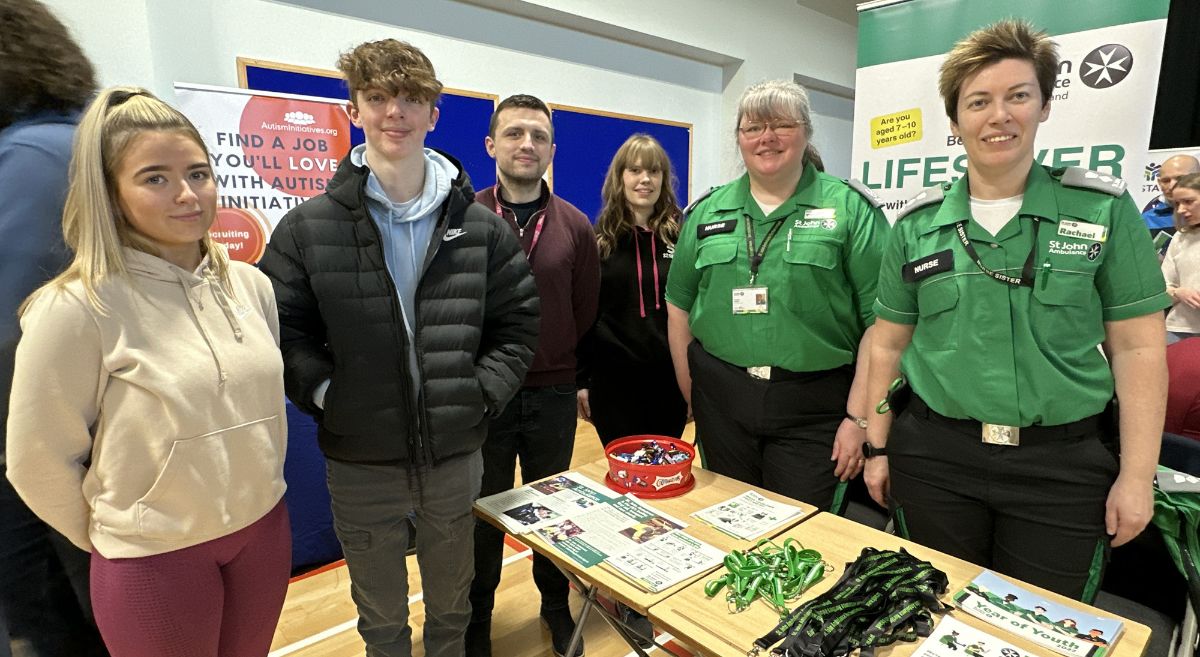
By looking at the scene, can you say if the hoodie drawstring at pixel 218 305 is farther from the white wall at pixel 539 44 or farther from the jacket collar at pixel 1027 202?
the white wall at pixel 539 44

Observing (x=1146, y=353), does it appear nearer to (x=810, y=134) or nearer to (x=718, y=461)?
(x=810, y=134)

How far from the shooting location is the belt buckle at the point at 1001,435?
4.55 ft

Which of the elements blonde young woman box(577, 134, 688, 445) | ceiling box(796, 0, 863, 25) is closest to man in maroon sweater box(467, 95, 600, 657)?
blonde young woman box(577, 134, 688, 445)

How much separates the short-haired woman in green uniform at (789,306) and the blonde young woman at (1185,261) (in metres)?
3.25

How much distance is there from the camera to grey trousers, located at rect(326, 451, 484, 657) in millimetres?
1594

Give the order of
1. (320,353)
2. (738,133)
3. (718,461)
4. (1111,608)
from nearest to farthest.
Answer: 1. (320,353)
2. (1111,608)
3. (738,133)
4. (718,461)

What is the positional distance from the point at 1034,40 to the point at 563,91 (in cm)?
371

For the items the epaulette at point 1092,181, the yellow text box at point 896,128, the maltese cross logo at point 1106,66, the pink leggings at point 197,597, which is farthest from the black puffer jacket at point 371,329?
the maltese cross logo at point 1106,66

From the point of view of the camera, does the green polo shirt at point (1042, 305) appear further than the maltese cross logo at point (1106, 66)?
No

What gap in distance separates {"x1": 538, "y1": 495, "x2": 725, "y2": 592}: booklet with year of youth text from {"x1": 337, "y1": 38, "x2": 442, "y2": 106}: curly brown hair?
1098mm

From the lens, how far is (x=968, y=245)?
146 centimetres

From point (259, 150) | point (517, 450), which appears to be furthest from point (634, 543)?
point (259, 150)

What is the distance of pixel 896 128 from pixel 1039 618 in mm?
2515

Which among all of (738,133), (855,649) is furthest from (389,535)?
(738,133)
